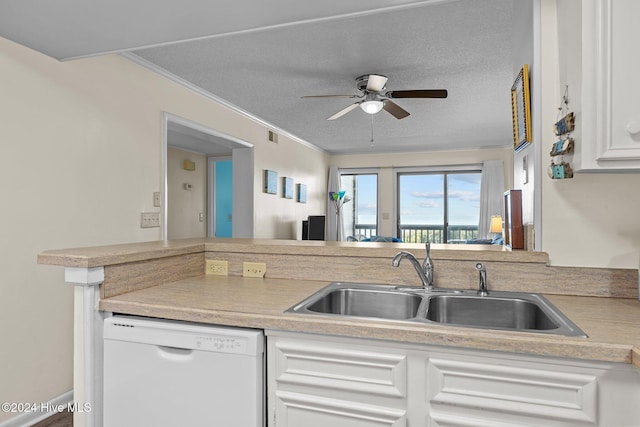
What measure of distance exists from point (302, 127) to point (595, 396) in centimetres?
479

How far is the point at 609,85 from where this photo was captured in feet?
3.60

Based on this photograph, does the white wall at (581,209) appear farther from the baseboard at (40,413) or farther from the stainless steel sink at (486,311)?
the baseboard at (40,413)

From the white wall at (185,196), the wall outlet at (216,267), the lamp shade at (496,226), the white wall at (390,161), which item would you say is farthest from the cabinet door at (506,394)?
the white wall at (390,161)

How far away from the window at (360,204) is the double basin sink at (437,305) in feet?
20.5

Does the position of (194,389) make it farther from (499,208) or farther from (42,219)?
(499,208)

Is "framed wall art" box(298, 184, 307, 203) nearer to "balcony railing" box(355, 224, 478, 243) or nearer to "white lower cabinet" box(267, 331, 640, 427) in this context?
"balcony railing" box(355, 224, 478, 243)

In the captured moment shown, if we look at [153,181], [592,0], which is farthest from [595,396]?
[153,181]

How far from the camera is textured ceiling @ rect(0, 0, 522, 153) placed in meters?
1.81

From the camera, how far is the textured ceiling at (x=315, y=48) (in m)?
1.81

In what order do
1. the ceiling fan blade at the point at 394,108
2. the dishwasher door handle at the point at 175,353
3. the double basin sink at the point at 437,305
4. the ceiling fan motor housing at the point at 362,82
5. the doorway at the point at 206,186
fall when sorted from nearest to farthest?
1. the dishwasher door handle at the point at 175,353
2. the double basin sink at the point at 437,305
3. the ceiling fan motor housing at the point at 362,82
4. the ceiling fan blade at the point at 394,108
5. the doorway at the point at 206,186

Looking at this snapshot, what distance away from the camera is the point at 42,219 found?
7.29 feet

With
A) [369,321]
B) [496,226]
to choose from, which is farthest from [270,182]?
[369,321]

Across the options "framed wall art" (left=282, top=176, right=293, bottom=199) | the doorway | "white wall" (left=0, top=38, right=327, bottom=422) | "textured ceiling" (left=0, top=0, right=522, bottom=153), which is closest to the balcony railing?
"textured ceiling" (left=0, top=0, right=522, bottom=153)

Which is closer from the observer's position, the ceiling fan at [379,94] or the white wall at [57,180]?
the white wall at [57,180]
